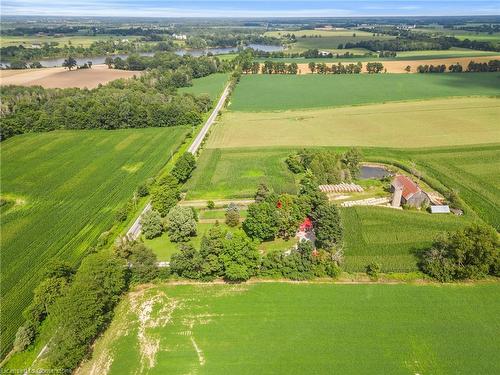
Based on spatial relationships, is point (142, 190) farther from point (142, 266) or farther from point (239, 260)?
point (239, 260)

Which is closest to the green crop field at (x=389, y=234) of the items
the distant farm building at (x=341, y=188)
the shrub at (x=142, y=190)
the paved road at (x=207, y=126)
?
the distant farm building at (x=341, y=188)

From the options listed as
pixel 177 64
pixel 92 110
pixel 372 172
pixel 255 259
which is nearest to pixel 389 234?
pixel 255 259

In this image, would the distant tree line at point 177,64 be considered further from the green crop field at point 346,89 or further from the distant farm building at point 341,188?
the distant farm building at point 341,188

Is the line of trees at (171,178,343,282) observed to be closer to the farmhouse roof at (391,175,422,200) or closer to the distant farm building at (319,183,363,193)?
the distant farm building at (319,183,363,193)

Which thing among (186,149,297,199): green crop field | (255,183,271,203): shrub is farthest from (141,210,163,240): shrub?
(255,183,271,203): shrub

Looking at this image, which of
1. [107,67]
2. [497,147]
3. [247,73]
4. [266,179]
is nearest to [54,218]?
[266,179]

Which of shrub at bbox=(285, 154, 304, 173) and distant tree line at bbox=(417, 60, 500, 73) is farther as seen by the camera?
distant tree line at bbox=(417, 60, 500, 73)
